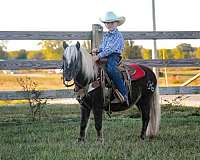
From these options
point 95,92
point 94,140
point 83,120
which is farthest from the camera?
point 94,140

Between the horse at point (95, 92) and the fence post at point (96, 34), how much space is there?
2.51 metres

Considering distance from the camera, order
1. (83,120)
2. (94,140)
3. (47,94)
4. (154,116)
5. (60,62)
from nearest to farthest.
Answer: (83,120) < (94,140) < (154,116) < (60,62) < (47,94)

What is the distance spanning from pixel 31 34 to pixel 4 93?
1.33m

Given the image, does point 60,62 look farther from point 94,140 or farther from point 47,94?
point 94,140

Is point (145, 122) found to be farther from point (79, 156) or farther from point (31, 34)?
point (31, 34)

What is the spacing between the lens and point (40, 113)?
9477 millimetres

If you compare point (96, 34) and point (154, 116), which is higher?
point (96, 34)

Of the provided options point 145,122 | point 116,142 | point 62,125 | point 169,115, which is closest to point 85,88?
point 116,142

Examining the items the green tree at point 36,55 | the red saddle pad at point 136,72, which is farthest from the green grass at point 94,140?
the green tree at point 36,55

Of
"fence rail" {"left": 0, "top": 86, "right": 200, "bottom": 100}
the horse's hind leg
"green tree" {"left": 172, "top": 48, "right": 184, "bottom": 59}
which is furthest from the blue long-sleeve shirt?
"green tree" {"left": 172, "top": 48, "right": 184, "bottom": 59}

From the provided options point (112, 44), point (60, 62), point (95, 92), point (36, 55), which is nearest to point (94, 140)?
point (95, 92)

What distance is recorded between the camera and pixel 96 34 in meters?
9.30

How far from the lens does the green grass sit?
A: 5.19 m

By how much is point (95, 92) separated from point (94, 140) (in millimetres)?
795
